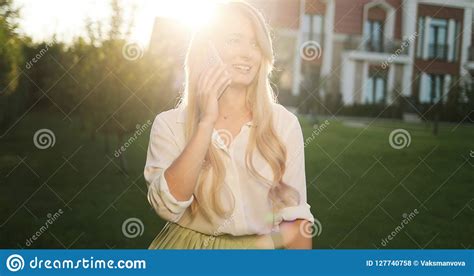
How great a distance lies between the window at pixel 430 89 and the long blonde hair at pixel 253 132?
265cm

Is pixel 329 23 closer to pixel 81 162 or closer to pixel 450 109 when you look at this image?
pixel 450 109

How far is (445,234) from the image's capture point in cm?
496

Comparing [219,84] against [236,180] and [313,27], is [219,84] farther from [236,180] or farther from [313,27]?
[313,27]

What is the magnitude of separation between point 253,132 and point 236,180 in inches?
10.3

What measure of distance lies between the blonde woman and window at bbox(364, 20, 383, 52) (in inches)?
78.2

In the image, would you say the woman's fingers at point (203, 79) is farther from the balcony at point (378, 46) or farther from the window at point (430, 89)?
the window at point (430, 89)

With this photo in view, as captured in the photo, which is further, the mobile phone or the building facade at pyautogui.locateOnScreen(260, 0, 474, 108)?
the building facade at pyautogui.locateOnScreen(260, 0, 474, 108)

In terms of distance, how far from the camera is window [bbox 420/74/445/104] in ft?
18.4

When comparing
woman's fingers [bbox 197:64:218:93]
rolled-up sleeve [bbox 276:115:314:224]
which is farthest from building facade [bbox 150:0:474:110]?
woman's fingers [bbox 197:64:218:93]

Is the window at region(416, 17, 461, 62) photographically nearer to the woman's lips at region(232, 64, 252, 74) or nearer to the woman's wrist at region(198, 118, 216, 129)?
the woman's lips at region(232, 64, 252, 74)

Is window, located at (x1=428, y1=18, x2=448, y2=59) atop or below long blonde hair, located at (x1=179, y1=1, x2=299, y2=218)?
atop
